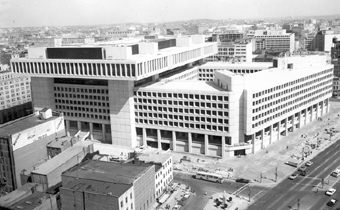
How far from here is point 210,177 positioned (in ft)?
306

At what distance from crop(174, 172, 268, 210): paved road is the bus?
885 mm

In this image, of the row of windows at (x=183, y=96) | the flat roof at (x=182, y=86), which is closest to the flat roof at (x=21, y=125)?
the row of windows at (x=183, y=96)

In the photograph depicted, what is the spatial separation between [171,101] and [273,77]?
120 feet

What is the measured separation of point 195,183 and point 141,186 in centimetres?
2096

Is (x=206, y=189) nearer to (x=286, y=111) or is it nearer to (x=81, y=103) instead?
(x=286, y=111)

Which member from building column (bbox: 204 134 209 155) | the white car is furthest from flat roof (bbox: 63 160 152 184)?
the white car

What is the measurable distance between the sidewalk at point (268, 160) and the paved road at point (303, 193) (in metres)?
4.14

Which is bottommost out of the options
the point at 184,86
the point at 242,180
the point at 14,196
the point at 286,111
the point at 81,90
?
the point at 242,180

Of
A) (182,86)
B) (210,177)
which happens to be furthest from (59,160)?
(182,86)

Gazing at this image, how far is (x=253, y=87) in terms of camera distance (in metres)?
108

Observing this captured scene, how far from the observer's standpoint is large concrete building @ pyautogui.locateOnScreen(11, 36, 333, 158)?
349 ft

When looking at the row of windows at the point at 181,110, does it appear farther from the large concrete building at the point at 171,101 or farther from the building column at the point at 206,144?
the building column at the point at 206,144

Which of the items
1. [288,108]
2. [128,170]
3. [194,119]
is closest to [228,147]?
[194,119]

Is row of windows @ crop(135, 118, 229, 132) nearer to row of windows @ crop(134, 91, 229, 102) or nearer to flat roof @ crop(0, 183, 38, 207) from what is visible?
row of windows @ crop(134, 91, 229, 102)
